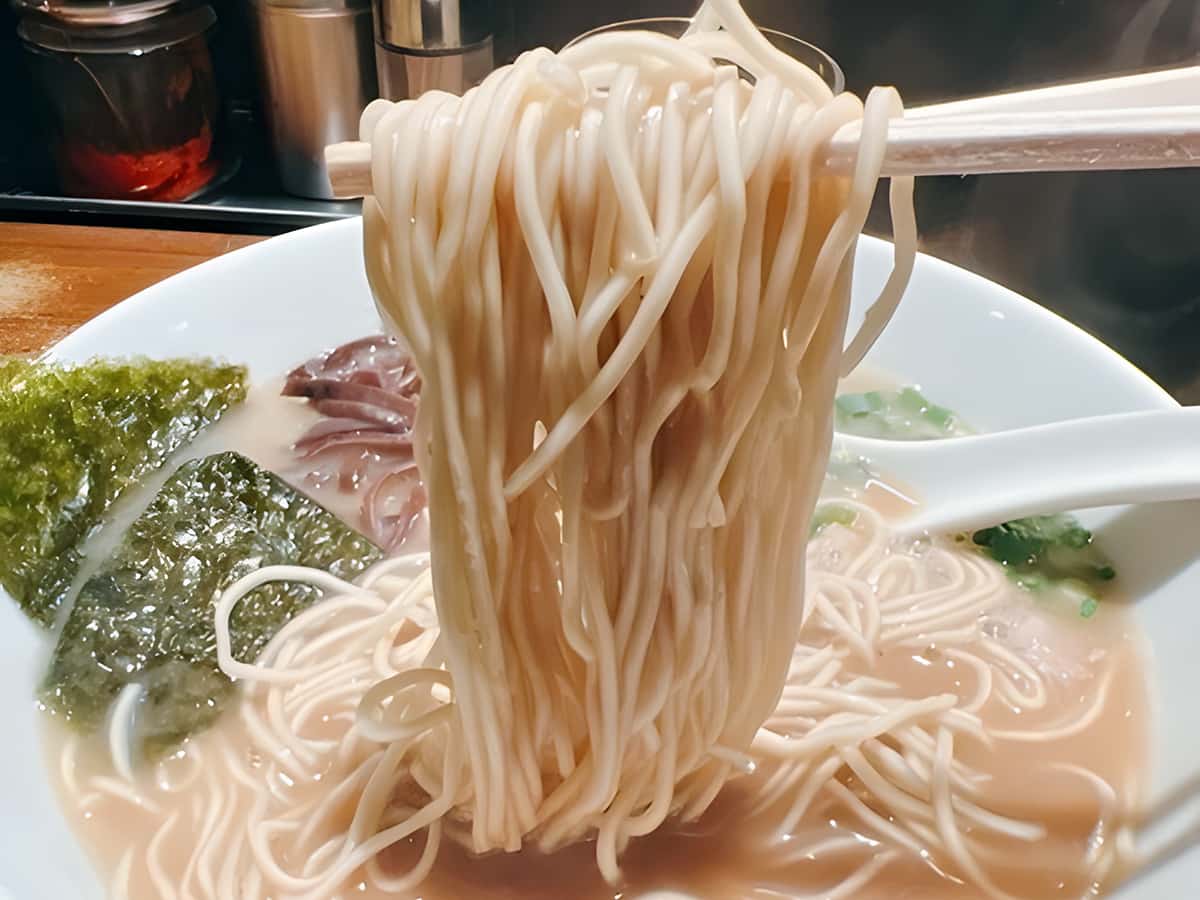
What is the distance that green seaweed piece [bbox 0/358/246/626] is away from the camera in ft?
3.74

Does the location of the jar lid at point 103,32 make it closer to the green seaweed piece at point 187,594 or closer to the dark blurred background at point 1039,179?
the dark blurred background at point 1039,179

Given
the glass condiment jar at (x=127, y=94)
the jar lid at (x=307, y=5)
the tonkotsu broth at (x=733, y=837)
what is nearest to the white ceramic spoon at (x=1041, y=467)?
the tonkotsu broth at (x=733, y=837)

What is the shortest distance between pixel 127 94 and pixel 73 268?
415 millimetres

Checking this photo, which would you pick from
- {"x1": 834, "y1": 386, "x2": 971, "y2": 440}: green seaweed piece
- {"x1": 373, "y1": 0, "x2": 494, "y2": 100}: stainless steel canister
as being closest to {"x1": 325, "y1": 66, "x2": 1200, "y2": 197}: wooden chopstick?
{"x1": 834, "y1": 386, "x2": 971, "y2": 440}: green seaweed piece

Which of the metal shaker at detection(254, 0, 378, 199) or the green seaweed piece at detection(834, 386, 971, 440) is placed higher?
the metal shaker at detection(254, 0, 378, 199)

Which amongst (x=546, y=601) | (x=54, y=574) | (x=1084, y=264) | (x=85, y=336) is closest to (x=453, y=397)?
(x=546, y=601)

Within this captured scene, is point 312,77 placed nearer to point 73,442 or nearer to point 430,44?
point 430,44

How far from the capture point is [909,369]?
1.61m

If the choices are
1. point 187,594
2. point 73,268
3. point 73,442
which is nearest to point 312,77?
point 73,268

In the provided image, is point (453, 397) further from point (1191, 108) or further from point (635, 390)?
point (1191, 108)

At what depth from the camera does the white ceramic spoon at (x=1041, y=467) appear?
1.17 meters

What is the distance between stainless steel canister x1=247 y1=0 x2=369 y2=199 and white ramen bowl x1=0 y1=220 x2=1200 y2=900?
1.64ft

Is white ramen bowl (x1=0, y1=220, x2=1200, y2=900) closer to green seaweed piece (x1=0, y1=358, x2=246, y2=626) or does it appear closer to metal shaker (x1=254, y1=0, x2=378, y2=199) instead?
green seaweed piece (x1=0, y1=358, x2=246, y2=626)

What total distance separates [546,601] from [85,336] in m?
0.85
